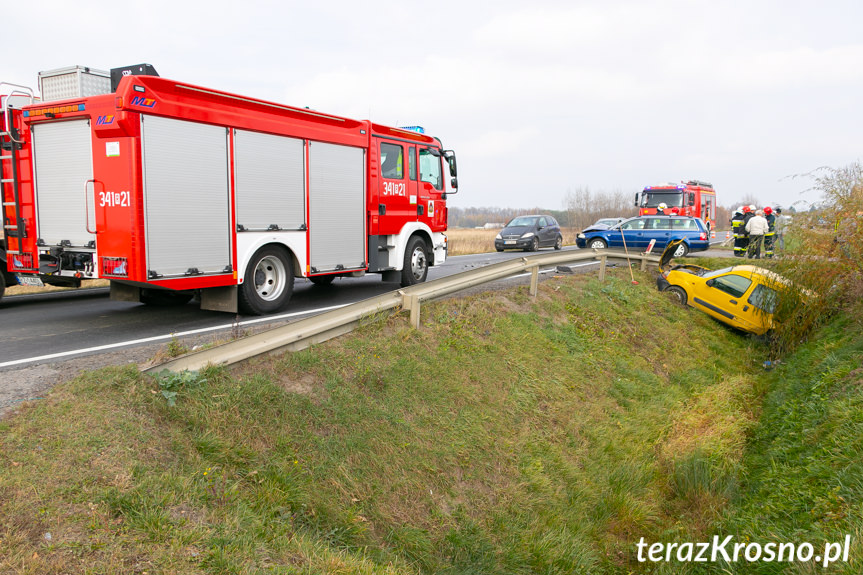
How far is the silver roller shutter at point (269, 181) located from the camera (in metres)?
8.27

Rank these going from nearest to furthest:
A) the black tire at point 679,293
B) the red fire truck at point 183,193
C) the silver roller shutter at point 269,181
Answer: the red fire truck at point 183,193
the silver roller shutter at point 269,181
the black tire at point 679,293

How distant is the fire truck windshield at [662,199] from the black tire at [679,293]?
15.7 metres

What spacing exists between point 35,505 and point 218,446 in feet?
4.23

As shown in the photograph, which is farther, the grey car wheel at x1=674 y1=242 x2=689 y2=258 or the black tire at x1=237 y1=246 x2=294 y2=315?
the grey car wheel at x1=674 y1=242 x2=689 y2=258

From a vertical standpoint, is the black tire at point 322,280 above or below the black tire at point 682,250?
below

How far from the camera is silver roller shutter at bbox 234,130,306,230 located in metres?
8.27

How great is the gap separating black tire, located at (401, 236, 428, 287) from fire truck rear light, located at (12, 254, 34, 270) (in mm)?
5819

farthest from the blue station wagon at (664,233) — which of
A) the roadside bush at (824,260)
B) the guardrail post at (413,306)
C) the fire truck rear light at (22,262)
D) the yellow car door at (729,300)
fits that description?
the fire truck rear light at (22,262)

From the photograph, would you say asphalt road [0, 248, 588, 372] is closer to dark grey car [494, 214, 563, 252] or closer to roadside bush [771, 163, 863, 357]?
roadside bush [771, 163, 863, 357]

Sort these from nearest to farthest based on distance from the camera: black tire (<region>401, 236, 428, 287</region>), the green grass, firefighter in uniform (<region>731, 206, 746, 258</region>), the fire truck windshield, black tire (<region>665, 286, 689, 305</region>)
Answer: the green grass → black tire (<region>401, 236, 428, 287</region>) → black tire (<region>665, 286, 689, 305</region>) → firefighter in uniform (<region>731, 206, 746, 258</region>) → the fire truck windshield

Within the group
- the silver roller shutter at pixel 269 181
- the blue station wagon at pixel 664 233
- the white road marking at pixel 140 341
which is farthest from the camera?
the blue station wagon at pixel 664 233

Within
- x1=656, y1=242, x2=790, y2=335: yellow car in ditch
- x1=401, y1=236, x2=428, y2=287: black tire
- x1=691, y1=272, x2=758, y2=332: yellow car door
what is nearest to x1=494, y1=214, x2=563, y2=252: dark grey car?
x1=656, y1=242, x2=790, y2=335: yellow car in ditch

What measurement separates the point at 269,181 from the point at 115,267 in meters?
2.40

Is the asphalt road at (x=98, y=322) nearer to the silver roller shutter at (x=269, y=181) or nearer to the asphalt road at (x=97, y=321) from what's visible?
the asphalt road at (x=97, y=321)
